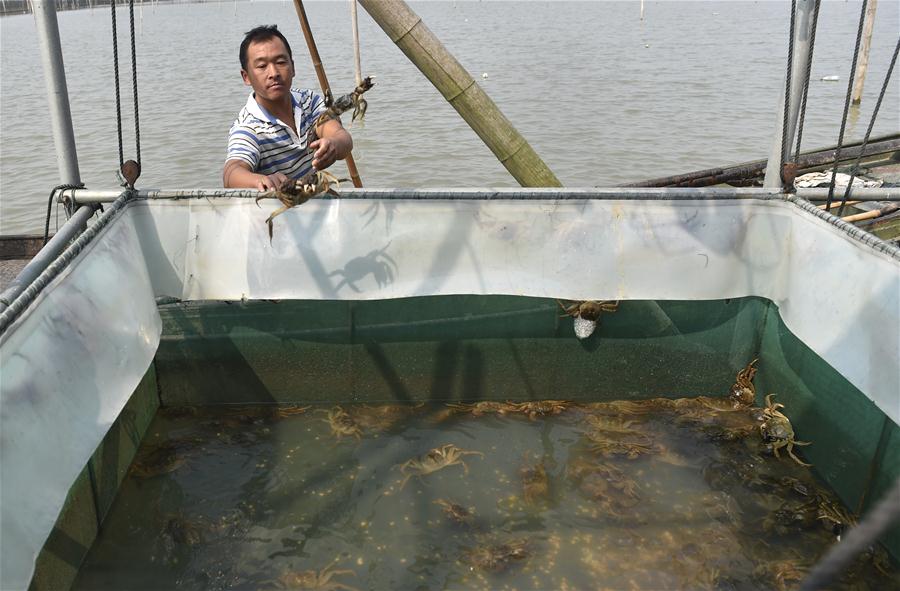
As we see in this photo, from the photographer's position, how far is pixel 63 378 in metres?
2.33

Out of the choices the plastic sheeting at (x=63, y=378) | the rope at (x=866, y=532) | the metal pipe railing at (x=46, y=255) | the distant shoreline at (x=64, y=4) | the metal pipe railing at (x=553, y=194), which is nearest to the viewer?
the rope at (x=866, y=532)

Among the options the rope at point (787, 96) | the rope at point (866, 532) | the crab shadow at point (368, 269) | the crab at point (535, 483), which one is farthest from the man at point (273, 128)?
the rope at point (866, 532)

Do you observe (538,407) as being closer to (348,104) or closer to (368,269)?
(368,269)

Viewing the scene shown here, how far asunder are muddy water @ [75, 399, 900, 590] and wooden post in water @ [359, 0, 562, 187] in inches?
55.2

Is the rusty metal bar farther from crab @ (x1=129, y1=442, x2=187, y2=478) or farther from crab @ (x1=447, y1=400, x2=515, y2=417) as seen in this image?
crab @ (x1=129, y1=442, x2=187, y2=478)

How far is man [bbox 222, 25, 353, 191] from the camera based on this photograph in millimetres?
3385

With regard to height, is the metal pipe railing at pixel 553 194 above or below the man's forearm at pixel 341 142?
below

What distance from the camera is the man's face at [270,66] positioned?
11.3 ft

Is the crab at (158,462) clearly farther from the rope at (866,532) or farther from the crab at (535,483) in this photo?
the rope at (866,532)

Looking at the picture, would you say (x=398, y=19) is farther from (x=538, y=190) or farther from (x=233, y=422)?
(x=233, y=422)

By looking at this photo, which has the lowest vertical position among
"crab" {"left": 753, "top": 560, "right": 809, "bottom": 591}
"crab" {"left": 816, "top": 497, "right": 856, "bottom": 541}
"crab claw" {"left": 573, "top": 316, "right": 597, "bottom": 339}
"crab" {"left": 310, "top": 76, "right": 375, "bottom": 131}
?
"crab" {"left": 753, "top": 560, "right": 809, "bottom": 591}

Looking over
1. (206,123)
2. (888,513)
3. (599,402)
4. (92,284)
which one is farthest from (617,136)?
(888,513)

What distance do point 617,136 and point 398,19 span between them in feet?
44.5

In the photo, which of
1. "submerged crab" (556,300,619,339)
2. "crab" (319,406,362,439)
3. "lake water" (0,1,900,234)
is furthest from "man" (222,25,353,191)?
"lake water" (0,1,900,234)
